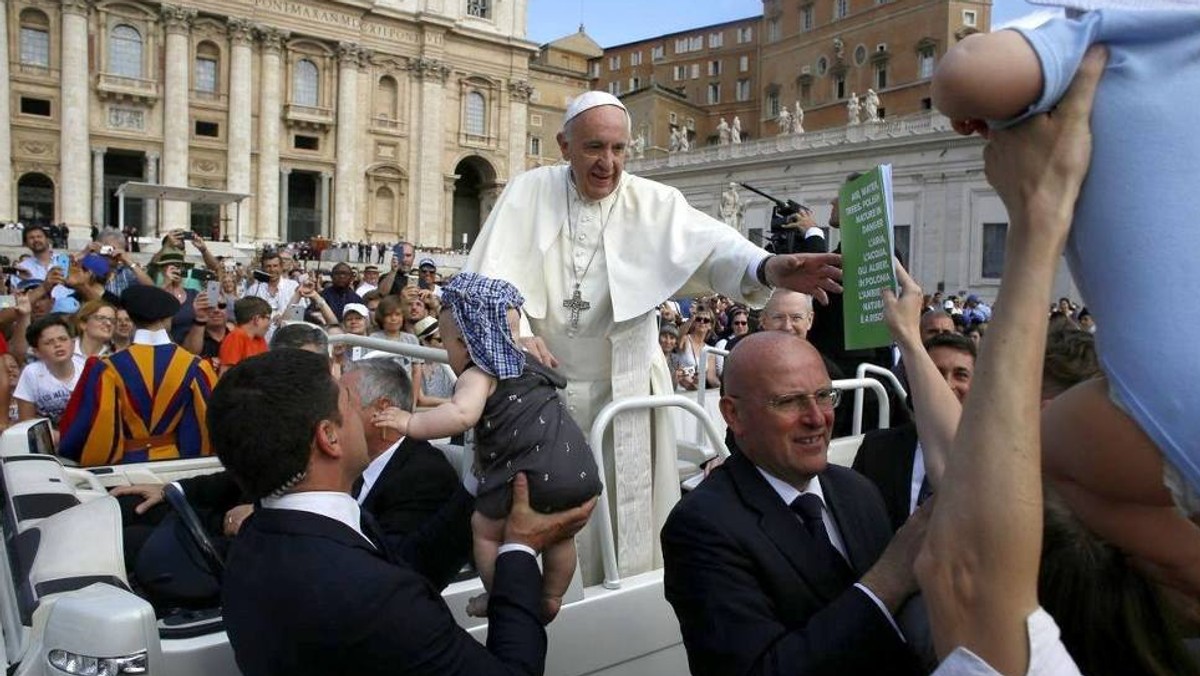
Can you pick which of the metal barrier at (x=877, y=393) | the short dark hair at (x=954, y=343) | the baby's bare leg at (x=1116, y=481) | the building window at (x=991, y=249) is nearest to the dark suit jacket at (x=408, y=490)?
the short dark hair at (x=954, y=343)

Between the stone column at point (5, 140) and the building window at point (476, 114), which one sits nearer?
the stone column at point (5, 140)

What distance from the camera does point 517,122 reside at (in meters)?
52.9

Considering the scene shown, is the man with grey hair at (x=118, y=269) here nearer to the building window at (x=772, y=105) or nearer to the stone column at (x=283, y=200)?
the stone column at (x=283, y=200)

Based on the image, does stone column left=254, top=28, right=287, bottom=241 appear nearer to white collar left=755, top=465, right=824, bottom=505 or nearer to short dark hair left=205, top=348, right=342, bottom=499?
short dark hair left=205, top=348, right=342, bottom=499

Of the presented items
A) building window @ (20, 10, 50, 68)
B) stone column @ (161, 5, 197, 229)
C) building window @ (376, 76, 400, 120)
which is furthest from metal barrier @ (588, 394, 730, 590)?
building window @ (376, 76, 400, 120)

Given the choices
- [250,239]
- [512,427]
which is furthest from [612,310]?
[250,239]

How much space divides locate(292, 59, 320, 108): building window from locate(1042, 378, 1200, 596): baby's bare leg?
159 ft

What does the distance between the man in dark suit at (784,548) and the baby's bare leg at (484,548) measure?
20.2 inches

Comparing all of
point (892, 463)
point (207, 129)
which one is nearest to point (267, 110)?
point (207, 129)

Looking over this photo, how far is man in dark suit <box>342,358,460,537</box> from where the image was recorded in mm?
2961

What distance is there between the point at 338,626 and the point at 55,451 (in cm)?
300

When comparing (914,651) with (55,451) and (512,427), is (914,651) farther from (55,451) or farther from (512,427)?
(55,451)

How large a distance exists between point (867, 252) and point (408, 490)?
189cm

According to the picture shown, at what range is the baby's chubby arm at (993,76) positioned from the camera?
940mm
